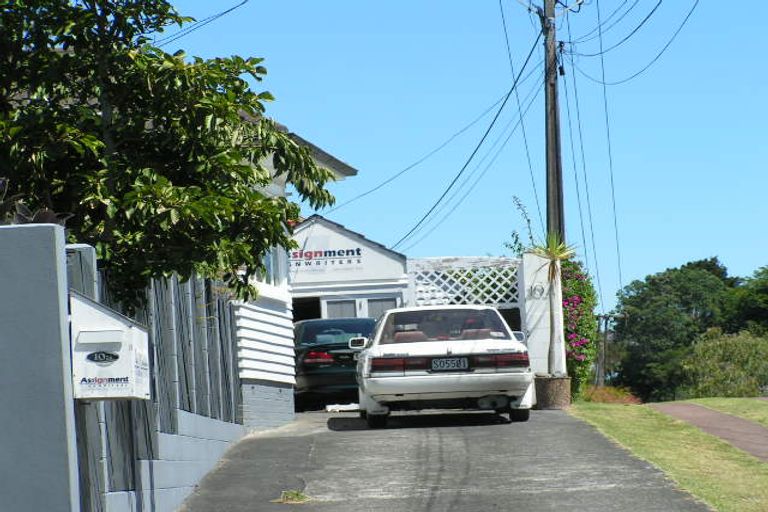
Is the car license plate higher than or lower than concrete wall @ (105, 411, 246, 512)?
higher

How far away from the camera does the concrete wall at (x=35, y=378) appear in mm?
7297

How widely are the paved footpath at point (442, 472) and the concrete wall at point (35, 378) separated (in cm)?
344

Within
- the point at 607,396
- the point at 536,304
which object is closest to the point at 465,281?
the point at 536,304

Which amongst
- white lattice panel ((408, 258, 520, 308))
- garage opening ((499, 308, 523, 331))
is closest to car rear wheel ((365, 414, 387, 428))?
white lattice panel ((408, 258, 520, 308))

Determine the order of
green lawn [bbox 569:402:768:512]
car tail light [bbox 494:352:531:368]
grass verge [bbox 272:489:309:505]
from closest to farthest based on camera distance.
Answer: grass verge [bbox 272:489:309:505]
green lawn [bbox 569:402:768:512]
car tail light [bbox 494:352:531:368]

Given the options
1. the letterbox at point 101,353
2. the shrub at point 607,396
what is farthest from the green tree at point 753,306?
the letterbox at point 101,353

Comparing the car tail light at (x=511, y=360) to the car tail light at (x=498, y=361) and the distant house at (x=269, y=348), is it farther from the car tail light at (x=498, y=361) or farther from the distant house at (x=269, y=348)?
the distant house at (x=269, y=348)

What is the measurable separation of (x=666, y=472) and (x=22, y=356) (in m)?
6.37

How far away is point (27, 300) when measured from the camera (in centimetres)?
740

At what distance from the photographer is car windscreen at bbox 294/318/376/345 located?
1995 cm

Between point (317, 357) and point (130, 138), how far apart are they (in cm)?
906

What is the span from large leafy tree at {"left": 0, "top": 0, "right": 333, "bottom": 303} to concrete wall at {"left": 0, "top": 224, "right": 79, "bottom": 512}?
211 centimetres

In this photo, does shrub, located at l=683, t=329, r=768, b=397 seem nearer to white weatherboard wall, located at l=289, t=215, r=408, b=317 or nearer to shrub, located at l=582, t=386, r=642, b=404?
white weatherboard wall, located at l=289, t=215, r=408, b=317

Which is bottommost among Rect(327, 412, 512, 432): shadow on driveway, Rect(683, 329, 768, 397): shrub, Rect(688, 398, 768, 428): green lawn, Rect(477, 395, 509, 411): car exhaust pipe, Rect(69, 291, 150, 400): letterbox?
Rect(683, 329, 768, 397): shrub
